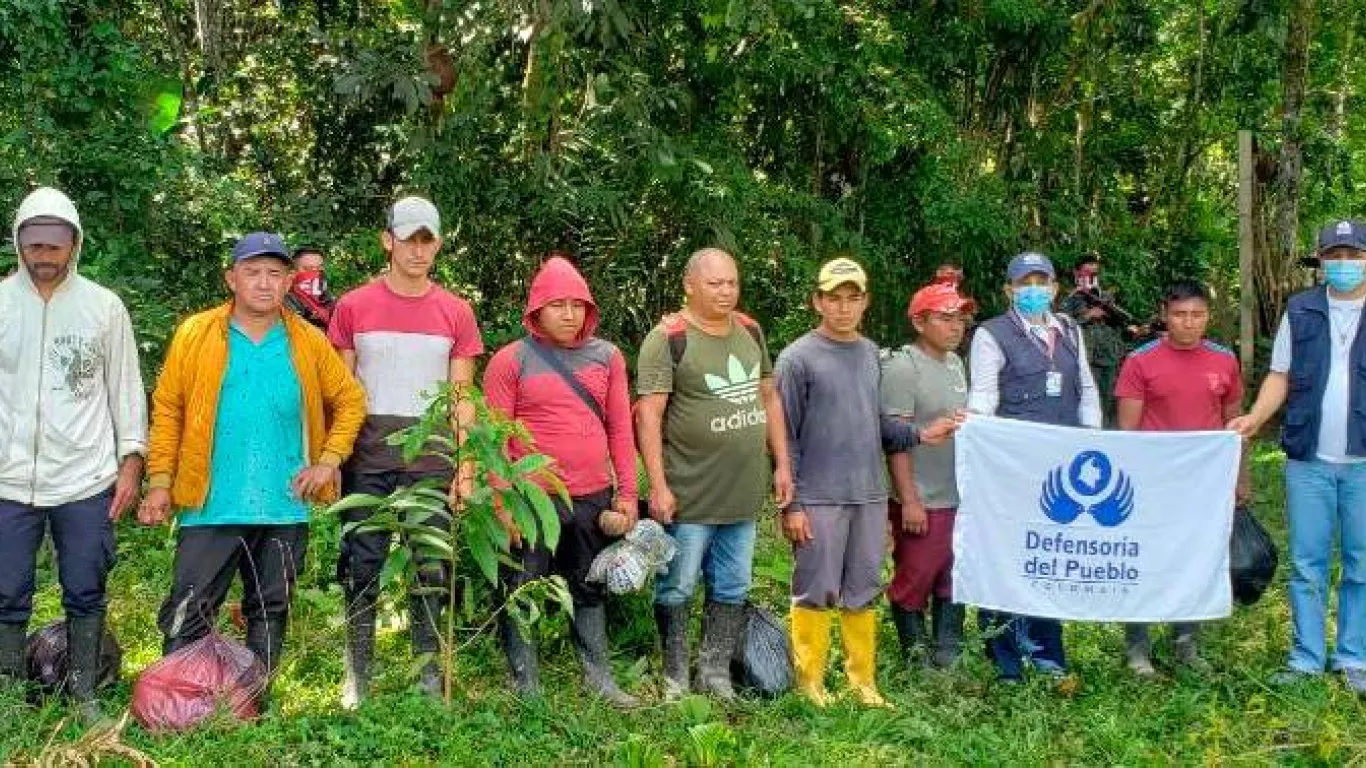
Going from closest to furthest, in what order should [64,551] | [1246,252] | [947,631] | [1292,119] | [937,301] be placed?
1. [64,551]
2. [937,301]
3. [947,631]
4. [1246,252]
5. [1292,119]

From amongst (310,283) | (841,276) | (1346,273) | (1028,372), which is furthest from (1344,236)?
(310,283)

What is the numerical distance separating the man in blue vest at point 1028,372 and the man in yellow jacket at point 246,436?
92.8 inches

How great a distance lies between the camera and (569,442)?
4.95m

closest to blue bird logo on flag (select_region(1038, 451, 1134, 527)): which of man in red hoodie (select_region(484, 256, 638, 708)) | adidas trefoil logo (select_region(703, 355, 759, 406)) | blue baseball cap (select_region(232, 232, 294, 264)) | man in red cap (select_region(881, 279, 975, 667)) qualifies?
man in red cap (select_region(881, 279, 975, 667))

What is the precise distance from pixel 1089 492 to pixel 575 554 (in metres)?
1.97

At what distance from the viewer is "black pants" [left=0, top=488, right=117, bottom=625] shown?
15.1 ft

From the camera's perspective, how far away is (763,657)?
526 cm

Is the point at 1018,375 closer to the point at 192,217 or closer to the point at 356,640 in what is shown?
the point at 356,640

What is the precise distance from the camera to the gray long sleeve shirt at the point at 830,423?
5.18 meters

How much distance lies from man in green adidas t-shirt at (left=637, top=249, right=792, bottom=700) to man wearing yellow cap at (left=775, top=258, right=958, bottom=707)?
100mm

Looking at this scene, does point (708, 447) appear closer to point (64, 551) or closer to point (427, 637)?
point (427, 637)

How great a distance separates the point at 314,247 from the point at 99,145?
143cm

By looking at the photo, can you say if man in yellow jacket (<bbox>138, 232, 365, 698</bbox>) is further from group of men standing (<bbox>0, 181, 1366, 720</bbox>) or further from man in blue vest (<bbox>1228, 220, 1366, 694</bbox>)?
man in blue vest (<bbox>1228, 220, 1366, 694</bbox>)

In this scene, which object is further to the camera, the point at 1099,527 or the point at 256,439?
the point at 1099,527
